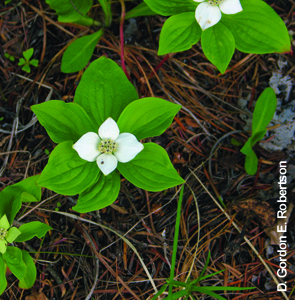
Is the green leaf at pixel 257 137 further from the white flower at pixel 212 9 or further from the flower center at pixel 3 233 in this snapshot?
the flower center at pixel 3 233

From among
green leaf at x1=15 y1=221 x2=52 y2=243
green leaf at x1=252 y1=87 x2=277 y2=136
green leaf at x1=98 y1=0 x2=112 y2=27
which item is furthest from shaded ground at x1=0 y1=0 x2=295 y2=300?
green leaf at x1=15 y1=221 x2=52 y2=243

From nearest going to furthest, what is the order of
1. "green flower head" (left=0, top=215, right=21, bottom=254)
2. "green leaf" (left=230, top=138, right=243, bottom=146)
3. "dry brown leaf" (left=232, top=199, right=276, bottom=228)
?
"green flower head" (left=0, top=215, right=21, bottom=254)
"dry brown leaf" (left=232, top=199, right=276, bottom=228)
"green leaf" (left=230, top=138, right=243, bottom=146)

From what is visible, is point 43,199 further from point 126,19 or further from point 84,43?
point 126,19

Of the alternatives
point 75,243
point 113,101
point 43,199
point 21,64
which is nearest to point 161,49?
point 113,101

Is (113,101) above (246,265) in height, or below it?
above

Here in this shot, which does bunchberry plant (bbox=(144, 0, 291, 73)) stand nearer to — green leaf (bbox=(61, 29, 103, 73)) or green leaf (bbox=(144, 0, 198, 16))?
green leaf (bbox=(144, 0, 198, 16))

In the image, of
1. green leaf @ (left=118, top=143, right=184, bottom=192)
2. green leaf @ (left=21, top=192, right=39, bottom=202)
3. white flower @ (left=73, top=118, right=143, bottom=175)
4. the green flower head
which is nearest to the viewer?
white flower @ (left=73, top=118, right=143, bottom=175)

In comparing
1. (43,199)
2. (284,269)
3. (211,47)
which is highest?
(211,47)
